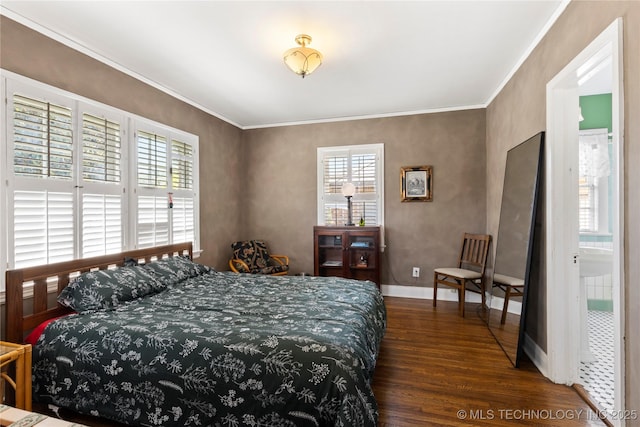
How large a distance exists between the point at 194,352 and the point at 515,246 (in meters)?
2.83

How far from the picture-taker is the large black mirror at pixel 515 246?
2543 millimetres

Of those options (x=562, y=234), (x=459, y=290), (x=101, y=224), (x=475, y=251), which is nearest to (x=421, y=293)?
(x=459, y=290)

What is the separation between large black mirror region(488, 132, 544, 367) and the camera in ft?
8.34

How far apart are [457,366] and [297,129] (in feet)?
12.9

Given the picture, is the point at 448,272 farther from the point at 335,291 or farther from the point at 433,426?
the point at 433,426

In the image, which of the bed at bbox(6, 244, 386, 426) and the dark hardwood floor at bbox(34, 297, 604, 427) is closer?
the bed at bbox(6, 244, 386, 426)

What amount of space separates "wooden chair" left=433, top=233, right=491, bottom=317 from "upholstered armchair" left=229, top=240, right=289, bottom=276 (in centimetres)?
223

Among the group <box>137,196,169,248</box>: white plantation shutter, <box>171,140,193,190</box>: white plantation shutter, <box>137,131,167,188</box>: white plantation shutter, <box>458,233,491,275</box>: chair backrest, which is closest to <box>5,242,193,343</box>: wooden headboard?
<box>137,196,169,248</box>: white plantation shutter

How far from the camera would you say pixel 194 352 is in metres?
1.70

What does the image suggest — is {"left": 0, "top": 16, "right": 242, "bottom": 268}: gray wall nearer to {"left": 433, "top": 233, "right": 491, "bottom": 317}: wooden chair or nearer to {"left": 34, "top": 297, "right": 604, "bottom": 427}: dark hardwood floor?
{"left": 34, "top": 297, "right": 604, "bottom": 427}: dark hardwood floor

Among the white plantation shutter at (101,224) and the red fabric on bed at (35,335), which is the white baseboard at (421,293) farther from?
the red fabric on bed at (35,335)

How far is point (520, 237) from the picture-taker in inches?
109

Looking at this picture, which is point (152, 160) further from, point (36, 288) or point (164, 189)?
point (36, 288)

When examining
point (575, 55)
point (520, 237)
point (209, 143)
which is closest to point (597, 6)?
point (575, 55)
